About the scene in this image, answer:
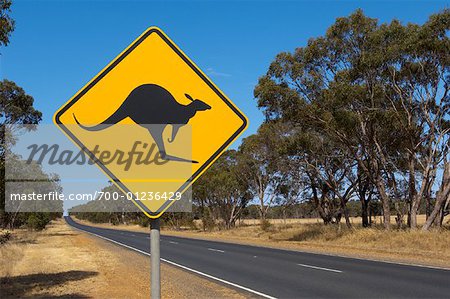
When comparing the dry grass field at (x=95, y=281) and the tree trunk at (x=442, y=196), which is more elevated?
the tree trunk at (x=442, y=196)

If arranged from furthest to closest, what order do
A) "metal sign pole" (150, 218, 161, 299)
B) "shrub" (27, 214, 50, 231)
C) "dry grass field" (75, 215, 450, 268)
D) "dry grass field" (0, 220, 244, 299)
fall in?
1. "shrub" (27, 214, 50, 231)
2. "dry grass field" (75, 215, 450, 268)
3. "dry grass field" (0, 220, 244, 299)
4. "metal sign pole" (150, 218, 161, 299)

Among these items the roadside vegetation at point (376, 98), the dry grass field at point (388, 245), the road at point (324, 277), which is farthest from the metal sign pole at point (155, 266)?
the roadside vegetation at point (376, 98)

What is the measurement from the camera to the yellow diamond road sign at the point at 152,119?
2.67m

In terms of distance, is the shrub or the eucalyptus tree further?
the shrub

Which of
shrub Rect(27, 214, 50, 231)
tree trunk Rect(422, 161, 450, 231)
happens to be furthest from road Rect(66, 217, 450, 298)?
shrub Rect(27, 214, 50, 231)

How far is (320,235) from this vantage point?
32.1 meters

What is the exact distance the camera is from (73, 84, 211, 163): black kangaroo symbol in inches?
105

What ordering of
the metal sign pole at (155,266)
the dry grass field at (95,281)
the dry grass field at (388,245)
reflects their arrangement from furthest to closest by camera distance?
the dry grass field at (388,245)
the dry grass field at (95,281)
the metal sign pole at (155,266)

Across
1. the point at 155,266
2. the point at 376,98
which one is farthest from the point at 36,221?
the point at 155,266

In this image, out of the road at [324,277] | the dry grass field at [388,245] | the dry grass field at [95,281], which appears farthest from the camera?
the dry grass field at [388,245]

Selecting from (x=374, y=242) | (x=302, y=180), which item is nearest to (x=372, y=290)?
(x=374, y=242)

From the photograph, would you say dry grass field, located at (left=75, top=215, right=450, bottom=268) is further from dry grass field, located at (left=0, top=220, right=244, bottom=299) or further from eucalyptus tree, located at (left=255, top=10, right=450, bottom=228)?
dry grass field, located at (left=0, top=220, right=244, bottom=299)

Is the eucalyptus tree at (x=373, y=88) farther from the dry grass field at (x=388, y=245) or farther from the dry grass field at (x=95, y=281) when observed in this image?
the dry grass field at (x=95, y=281)

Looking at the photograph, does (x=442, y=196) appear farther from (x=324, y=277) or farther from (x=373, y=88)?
(x=324, y=277)
